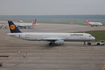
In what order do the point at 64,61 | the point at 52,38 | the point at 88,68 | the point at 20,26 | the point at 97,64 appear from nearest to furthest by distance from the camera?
1. the point at 88,68
2. the point at 97,64
3. the point at 64,61
4. the point at 52,38
5. the point at 20,26

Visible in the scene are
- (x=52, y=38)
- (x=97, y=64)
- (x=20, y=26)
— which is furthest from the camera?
(x=20, y=26)

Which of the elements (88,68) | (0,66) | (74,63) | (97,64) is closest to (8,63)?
(0,66)

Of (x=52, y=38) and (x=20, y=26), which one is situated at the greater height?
(x=20, y=26)

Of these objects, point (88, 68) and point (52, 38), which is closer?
point (88, 68)

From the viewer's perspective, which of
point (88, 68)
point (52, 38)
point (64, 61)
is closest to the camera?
point (88, 68)

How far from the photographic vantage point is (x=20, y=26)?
90688 mm

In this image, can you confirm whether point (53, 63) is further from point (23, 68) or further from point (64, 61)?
point (23, 68)

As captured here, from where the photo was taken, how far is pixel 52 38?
3453 centimetres

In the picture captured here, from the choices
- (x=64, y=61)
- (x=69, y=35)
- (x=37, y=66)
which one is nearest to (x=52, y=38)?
(x=69, y=35)

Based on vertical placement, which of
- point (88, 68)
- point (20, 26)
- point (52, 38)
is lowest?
point (88, 68)

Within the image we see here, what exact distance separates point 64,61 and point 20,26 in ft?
246

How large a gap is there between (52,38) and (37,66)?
15.7m

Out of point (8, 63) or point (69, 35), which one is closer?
point (8, 63)

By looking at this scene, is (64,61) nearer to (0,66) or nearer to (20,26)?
(0,66)
